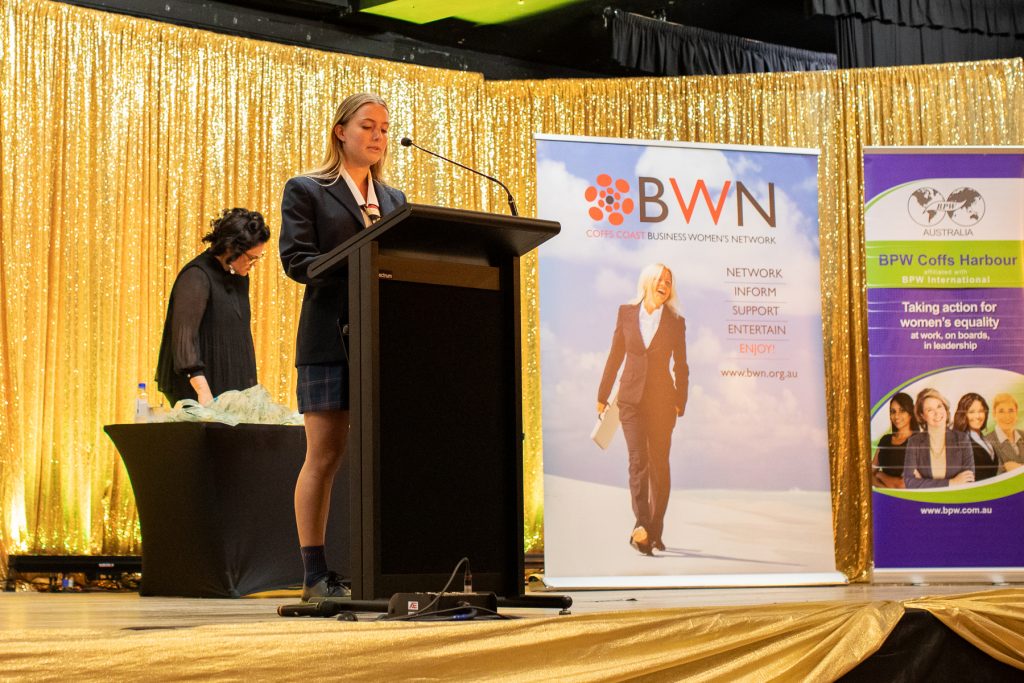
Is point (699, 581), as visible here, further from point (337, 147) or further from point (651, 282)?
point (337, 147)

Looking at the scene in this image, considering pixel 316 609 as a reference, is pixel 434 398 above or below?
above

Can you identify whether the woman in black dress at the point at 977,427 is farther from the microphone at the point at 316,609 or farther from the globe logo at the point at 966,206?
the microphone at the point at 316,609

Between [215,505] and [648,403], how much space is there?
1984mm

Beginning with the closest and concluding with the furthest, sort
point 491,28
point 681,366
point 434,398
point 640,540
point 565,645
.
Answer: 1. point 565,645
2. point 434,398
3. point 640,540
4. point 681,366
5. point 491,28

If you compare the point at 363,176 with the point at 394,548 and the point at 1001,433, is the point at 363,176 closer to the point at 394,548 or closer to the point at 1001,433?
the point at 394,548

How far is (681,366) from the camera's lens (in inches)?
192

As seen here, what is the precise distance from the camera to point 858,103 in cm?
647

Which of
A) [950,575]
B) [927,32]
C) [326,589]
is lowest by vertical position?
[950,575]

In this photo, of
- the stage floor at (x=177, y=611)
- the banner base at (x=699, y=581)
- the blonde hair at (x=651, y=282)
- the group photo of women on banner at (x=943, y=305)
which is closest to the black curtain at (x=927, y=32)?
the group photo of women on banner at (x=943, y=305)

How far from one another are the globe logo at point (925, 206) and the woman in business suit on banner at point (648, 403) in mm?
1397

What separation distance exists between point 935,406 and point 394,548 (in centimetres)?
393

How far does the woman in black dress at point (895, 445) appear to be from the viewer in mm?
5207

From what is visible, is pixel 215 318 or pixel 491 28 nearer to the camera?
pixel 215 318

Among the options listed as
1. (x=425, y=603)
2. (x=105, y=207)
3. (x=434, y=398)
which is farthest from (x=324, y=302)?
(x=105, y=207)
